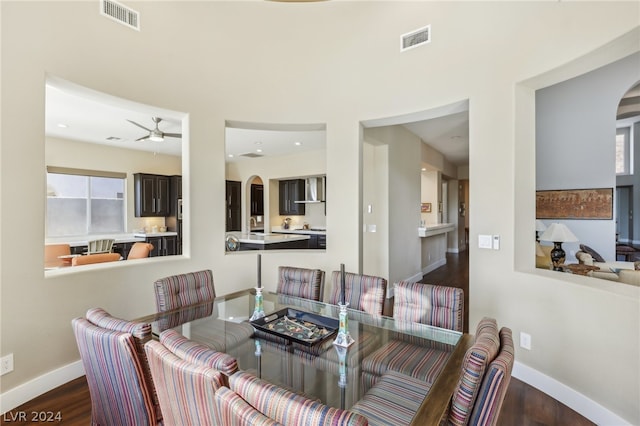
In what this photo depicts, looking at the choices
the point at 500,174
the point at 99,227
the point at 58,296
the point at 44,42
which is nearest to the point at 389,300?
the point at 500,174

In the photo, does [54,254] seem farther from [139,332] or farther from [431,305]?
[431,305]

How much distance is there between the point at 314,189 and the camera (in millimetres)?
8070

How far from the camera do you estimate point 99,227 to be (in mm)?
6727

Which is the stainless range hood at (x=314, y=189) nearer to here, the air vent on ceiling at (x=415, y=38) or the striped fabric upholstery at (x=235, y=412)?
the air vent on ceiling at (x=415, y=38)

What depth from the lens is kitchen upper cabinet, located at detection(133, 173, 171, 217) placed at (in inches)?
280

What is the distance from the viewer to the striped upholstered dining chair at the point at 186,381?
96cm

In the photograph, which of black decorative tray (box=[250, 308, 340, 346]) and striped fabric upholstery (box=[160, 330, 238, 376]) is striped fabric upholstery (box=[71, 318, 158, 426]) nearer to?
striped fabric upholstery (box=[160, 330, 238, 376])

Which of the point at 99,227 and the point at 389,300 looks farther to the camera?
the point at 99,227

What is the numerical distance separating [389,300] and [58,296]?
13.3 ft

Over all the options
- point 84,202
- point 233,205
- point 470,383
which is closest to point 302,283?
point 470,383

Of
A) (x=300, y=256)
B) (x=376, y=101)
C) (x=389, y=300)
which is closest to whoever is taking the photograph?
(x=376, y=101)

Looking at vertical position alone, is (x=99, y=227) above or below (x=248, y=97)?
Result: below

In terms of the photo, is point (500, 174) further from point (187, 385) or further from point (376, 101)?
point (187, 385)

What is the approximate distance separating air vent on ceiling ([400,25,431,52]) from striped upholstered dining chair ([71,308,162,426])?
3.39 metres
